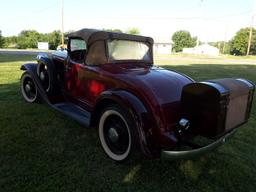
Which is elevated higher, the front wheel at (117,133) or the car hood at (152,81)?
the car hood at (152,81)

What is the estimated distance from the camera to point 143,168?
304 centimetres

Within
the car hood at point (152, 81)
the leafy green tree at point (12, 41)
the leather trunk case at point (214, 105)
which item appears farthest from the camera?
the leafy green tree at point (12, 41)

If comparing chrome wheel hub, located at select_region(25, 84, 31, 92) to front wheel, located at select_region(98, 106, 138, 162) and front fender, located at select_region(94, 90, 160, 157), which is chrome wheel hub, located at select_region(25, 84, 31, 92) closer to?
front wheel, located at select_region(98, 106, 138, 162)

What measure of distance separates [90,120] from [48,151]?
692 millimetres

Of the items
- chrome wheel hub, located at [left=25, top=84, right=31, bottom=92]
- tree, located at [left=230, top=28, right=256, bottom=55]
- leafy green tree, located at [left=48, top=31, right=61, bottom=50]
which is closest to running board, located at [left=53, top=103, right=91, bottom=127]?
chrome wheel hub, located at [left=25, top=84, right=31, bottom=92]

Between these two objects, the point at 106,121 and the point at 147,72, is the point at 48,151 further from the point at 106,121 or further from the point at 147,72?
the point at 147,72

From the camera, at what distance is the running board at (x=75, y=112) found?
3.56m

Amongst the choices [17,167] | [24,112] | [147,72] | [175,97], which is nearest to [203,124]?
[175,97]

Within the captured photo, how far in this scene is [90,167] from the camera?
9.80ft

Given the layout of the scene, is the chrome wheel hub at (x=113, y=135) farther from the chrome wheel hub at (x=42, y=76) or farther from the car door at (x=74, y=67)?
the chrome wheel hub at (x=42, y=76)

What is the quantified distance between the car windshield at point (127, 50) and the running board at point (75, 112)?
97 cm

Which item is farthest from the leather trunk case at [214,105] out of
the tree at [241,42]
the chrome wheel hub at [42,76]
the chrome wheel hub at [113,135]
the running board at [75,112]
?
the tree at [241,42]

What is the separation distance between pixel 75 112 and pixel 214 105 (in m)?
2.26

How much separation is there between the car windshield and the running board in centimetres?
97
